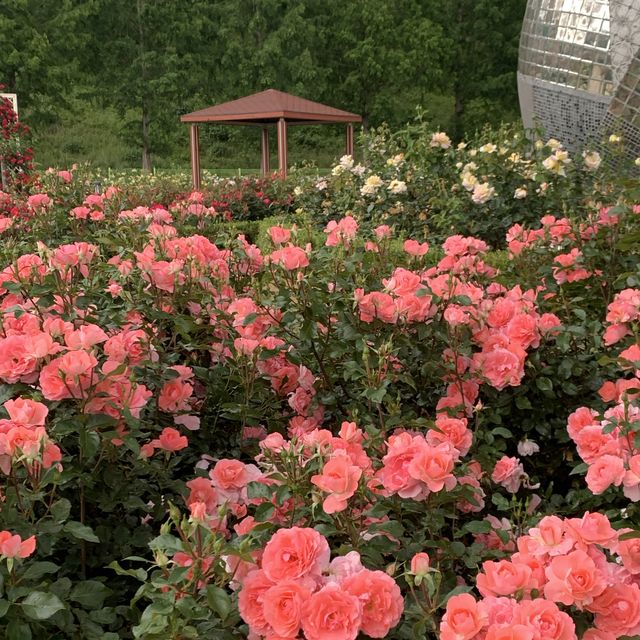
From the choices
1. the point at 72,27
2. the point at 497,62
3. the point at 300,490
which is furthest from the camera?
the point at 497,62

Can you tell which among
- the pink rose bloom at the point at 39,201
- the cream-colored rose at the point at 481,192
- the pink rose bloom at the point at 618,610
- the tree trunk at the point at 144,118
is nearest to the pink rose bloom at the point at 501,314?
the pink rose bloom at the point at 618,610

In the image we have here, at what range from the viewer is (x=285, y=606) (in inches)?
41.6

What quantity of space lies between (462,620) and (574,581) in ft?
0.55

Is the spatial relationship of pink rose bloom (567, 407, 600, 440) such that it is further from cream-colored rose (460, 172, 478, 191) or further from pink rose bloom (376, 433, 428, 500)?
cream-colored rose (460, 172, 478, 191)

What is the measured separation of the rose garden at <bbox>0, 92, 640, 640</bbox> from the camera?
111 centimetres

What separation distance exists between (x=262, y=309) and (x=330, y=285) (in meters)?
0.21

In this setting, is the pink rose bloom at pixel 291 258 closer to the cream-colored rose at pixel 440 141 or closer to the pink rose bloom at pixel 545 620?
the pink rose bloom at pixel 545 620

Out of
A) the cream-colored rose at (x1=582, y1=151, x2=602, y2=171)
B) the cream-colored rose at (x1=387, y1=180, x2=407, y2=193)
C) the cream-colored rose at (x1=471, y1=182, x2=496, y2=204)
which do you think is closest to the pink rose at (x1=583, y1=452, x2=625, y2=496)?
the cream-colored rose at (x1=471, y1=182, x2=496, y2=204)

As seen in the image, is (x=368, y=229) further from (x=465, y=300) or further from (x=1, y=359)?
(x=1, y=359)

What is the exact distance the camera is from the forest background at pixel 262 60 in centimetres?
2627

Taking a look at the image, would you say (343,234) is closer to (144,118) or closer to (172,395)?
(172,395)

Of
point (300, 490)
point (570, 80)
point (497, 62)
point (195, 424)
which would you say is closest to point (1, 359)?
point (195, 424)

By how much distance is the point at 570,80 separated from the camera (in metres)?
8.14

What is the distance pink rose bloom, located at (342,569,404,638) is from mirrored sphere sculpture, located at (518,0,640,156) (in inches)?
264
